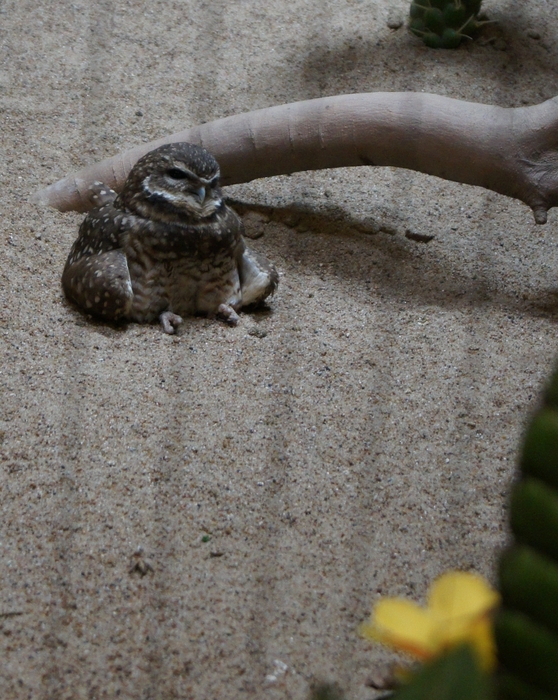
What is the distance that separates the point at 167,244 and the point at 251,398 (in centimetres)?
66

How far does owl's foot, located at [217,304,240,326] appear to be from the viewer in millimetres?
2691

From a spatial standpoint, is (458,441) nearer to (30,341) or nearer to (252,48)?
(30,341)

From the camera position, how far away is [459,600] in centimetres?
69

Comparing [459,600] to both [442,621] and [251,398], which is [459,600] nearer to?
[442,621]

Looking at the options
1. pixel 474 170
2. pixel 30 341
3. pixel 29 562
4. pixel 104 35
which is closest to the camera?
pixel 29 562

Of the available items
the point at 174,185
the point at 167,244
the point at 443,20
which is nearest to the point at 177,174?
the point at 174,185

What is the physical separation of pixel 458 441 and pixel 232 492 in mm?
677

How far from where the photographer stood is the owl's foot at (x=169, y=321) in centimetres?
259

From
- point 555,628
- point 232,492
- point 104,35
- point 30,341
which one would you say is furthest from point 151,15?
point 555,628

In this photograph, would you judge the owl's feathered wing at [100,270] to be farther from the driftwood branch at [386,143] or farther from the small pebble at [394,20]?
the small pebble at [394,20]

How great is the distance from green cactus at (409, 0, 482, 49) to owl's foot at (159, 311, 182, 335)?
2.46 meters

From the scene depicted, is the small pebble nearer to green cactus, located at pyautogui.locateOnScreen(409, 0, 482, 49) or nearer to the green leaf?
green cactus, located at pyautogui.locateOnScreen(409, 0, 482, 49)

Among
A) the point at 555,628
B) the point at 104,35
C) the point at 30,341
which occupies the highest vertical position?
the point at 555,628

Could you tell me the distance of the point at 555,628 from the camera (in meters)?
0.81
